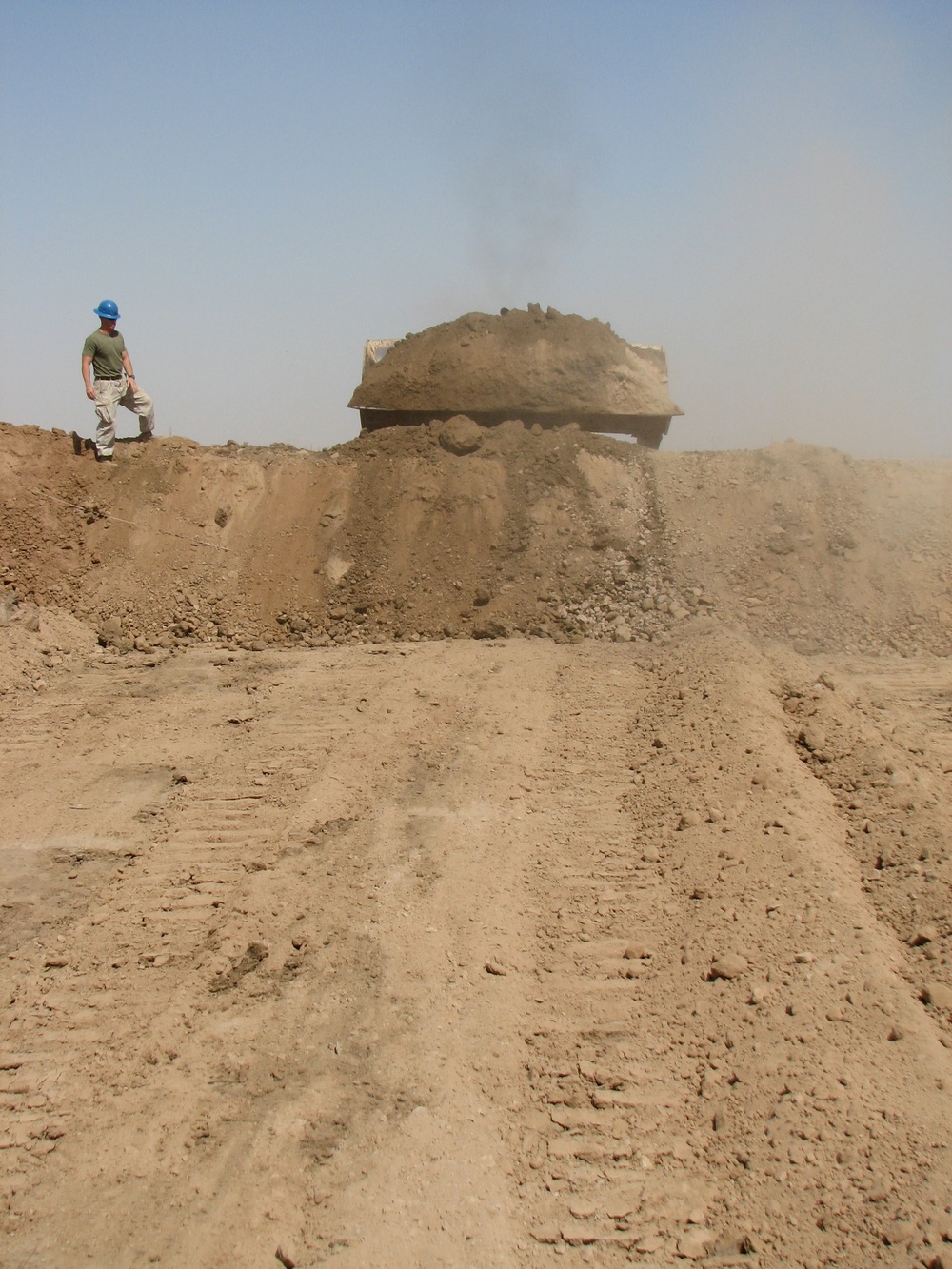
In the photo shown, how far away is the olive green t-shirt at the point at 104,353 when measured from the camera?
33.0ft

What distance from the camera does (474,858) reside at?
213 inches

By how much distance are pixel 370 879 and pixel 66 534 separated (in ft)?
19.8

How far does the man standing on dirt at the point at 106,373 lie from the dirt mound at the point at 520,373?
2.68m

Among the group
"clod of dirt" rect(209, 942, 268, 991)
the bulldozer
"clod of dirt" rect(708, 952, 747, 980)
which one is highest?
the bulldozer

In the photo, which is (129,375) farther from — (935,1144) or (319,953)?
(935,1144)

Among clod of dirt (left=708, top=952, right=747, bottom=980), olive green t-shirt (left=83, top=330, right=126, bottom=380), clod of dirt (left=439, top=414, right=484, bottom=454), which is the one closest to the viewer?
clod of dirt (left=708, top=952, right=747, bottom=980)

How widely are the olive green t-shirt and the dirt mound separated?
2705mm

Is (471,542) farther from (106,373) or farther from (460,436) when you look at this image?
(106,373)

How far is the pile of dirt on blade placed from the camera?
29.5 feet

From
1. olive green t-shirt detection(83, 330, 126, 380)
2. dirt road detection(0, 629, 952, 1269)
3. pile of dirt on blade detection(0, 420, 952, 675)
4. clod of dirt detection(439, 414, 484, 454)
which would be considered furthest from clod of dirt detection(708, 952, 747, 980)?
olive green t-shirt detection(83, 330, 126, 380)

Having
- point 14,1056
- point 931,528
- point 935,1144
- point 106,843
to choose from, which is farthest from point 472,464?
point 935,1144

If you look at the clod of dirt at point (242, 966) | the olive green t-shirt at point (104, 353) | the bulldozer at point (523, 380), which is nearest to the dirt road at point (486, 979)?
the clod of dirt at point (242, 966)

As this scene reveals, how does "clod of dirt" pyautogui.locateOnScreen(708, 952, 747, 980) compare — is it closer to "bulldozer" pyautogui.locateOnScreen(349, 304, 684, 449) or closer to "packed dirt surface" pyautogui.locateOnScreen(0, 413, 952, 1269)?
"packed dirt surface" pyautogui.locateOnScreen(0, 413, 952, 1269)

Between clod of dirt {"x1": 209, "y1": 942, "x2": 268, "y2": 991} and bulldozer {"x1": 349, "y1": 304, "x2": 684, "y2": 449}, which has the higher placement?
bulldozer {"x1": 349, "y1": 304, "x2": 684, "y2": 449}
